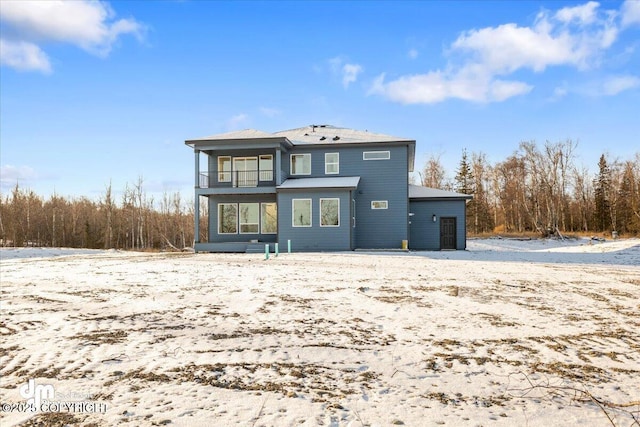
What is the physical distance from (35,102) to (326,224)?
14889mm

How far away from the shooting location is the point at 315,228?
2123 cm

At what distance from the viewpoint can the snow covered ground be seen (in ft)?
9.86

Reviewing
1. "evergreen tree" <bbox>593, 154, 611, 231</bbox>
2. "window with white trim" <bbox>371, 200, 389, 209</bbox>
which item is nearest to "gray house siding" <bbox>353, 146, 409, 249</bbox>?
"window with white trim" <bbox>371, 200, 389, 209</bbox>

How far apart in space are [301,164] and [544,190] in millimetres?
29354

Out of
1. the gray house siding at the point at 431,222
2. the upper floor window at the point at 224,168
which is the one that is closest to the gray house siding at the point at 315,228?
the upper floor window at the point at 224,168

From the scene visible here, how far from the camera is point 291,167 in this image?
23.7 metres

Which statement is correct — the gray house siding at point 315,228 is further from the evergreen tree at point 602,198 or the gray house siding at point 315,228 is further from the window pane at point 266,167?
the evergreen tree at point 602,198

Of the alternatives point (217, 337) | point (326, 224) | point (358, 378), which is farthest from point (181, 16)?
point (358, 378)

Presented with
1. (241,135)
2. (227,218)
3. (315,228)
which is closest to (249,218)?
(227,218)

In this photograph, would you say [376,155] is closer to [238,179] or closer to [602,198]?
[238,179]

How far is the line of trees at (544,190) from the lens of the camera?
3966 cm

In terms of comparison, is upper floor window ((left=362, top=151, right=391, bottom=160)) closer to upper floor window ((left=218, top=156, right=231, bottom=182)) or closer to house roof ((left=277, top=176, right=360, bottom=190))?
house roof ((left=277, top=176, right=360, bottom=190))

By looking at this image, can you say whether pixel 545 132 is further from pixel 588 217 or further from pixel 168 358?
pixel 168 358

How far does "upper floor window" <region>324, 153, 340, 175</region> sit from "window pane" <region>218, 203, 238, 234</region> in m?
5.69
